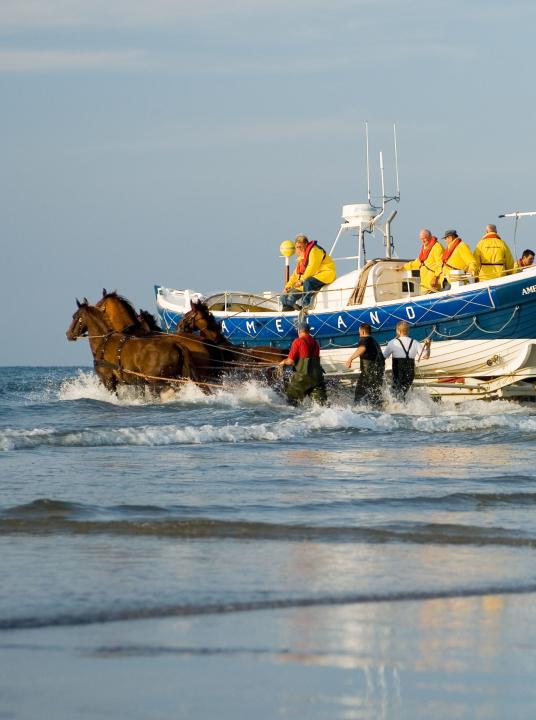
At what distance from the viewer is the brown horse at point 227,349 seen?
2431cm

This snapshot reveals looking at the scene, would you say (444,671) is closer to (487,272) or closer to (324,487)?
(324,487)

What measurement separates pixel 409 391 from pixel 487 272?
424 cm

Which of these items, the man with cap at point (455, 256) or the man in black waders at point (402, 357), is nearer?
the man in black waders at point (402, 357)

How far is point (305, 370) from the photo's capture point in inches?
837

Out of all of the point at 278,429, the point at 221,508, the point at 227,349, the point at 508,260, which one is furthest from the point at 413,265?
the point at 221,508

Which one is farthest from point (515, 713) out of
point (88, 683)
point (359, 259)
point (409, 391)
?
point (359, 259)

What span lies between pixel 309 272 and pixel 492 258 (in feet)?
13.9

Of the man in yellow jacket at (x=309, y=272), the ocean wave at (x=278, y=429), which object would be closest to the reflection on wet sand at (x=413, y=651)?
the ocean wave at (x=278, y=429)

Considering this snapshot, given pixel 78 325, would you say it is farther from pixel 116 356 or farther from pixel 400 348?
pixel 400 348

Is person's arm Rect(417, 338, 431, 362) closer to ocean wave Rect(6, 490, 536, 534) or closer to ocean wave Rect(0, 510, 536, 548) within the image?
ocean wave Rect(6, 490, 536, 534)

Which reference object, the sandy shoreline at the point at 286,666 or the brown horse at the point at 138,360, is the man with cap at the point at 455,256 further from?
the sandy shoreline at the point at 286,666

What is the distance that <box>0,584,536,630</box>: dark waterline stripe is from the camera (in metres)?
5.95

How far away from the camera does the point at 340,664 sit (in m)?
5.19

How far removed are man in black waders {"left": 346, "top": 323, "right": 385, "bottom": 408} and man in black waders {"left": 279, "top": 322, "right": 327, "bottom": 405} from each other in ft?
1.98
